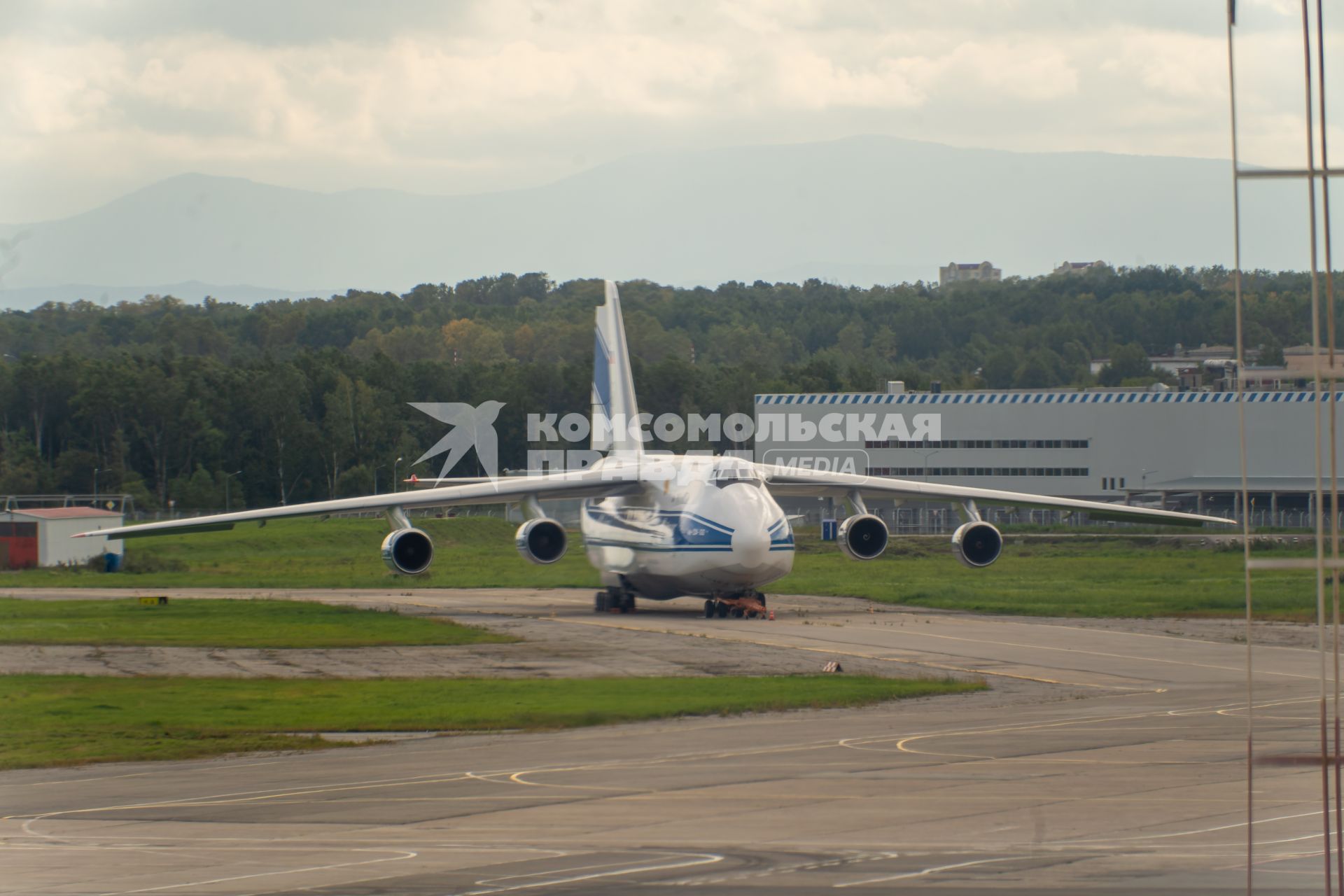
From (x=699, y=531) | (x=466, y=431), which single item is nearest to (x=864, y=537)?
(x=699, y=531)

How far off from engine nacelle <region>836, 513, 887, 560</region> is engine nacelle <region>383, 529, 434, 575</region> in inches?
376

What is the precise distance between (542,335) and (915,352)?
1645 inches

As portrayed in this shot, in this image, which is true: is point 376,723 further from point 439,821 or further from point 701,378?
point 701,378

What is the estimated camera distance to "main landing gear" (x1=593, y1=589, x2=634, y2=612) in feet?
121

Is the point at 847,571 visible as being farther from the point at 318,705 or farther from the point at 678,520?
the point at 318,705

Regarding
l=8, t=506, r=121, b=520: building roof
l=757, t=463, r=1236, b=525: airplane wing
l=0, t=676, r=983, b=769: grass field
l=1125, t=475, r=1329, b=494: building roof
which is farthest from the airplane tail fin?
l=1125, t=475, r=1329, b=494: building roof

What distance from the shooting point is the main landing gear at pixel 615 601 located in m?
36.9

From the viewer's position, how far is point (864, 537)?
114 ft

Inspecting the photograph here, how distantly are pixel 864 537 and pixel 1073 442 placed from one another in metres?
39.3

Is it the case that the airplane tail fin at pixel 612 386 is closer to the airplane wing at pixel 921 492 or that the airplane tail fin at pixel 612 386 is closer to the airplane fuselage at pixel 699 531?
the airplane fuselage at pixel 699 531

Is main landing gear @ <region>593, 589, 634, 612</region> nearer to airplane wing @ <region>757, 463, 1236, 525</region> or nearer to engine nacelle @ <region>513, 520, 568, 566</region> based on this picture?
engine nacelle @ <region>513, 520, 568, 566</region>

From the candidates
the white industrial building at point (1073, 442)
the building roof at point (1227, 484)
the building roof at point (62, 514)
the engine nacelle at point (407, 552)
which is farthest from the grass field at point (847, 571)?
the building roof at point (1227, 484)

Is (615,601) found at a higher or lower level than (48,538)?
lower

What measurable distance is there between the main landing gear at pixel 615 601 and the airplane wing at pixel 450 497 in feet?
9.23
